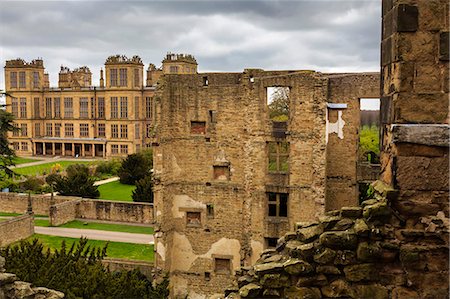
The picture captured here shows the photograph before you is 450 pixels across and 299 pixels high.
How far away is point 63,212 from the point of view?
30.8 metres

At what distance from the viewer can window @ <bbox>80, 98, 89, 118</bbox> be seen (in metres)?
63.3

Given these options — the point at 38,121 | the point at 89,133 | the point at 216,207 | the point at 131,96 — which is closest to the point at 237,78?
the point at 216,207

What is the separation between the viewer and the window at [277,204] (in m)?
20.0

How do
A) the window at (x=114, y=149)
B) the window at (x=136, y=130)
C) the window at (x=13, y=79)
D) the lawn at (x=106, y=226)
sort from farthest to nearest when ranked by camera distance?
the window at (x=13, y=79) → the window at (x=114, y=149) → the window at (x=136, y=130) → the lawn at (x=106, y=226)

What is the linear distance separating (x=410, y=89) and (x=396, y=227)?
5.39ft

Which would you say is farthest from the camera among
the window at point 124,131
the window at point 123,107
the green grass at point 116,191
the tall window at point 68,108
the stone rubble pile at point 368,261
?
the tall window at point 68,108

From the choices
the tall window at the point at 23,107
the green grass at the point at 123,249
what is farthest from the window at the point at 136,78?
the green grass at the point at 123,249

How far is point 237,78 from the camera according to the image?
67.0 feet

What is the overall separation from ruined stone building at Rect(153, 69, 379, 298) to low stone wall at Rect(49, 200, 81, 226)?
11.9 m

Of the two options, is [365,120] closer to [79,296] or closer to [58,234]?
[58,234]

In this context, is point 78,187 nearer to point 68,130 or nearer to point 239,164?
point 239,164

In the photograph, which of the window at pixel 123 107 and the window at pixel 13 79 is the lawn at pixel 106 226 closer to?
the window at pixel 123 107

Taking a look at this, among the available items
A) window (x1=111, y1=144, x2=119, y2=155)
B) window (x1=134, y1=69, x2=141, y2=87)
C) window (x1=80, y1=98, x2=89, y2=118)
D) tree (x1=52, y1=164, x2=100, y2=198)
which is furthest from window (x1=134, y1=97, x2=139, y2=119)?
tree (x1=52, y1=164, x2=100, y2=198)

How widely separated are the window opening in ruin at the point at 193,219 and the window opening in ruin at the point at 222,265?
5.49 ft
